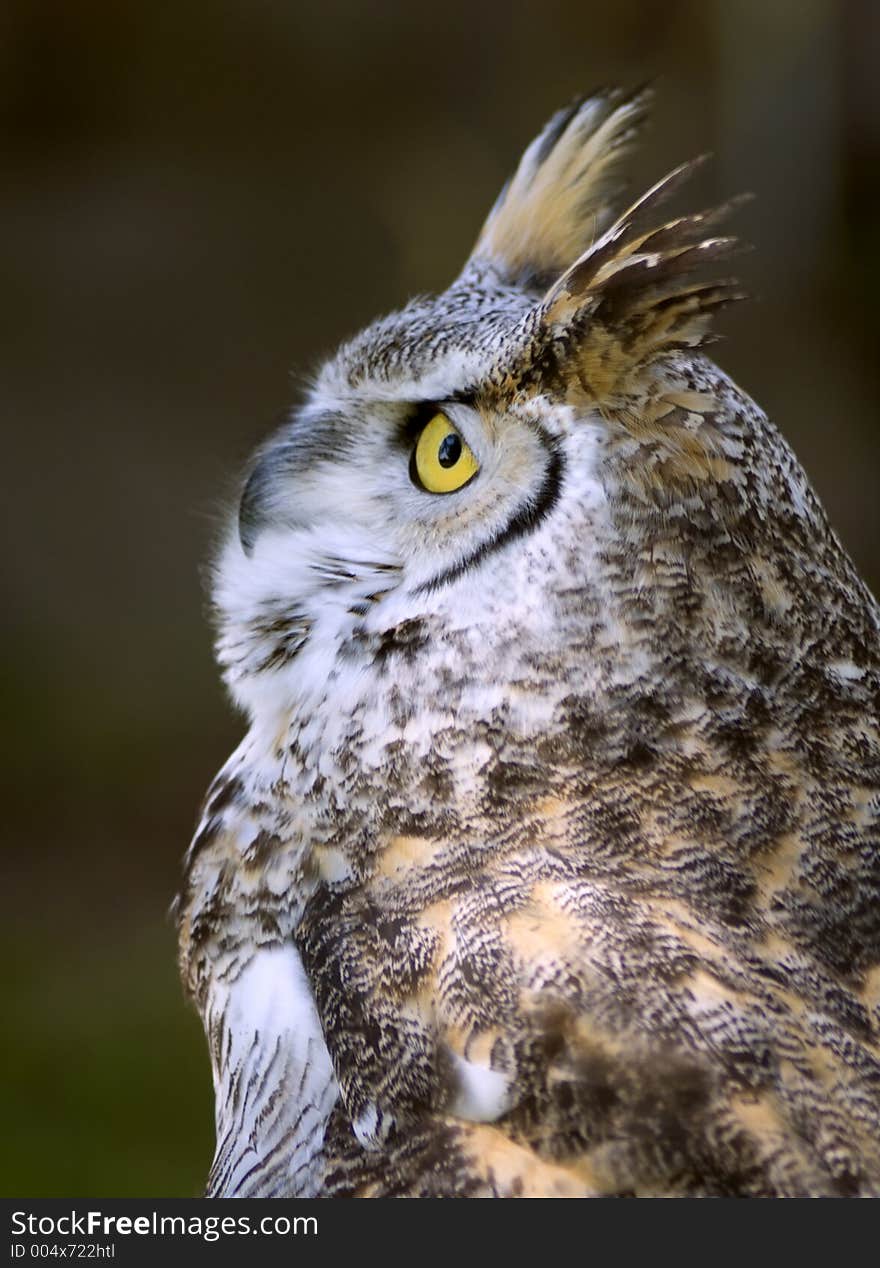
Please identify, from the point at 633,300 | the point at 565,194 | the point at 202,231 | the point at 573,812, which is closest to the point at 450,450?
the point at 633,300

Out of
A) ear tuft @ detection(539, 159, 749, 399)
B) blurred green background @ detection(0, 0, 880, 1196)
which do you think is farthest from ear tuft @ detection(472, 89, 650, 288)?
blurred green background @ detection(0, 0, 880, 1196)

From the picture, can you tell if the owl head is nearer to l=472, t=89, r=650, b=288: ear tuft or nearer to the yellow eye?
the yellow eye

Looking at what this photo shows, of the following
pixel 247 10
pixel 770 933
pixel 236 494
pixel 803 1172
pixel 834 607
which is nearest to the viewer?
pixel 803 1172

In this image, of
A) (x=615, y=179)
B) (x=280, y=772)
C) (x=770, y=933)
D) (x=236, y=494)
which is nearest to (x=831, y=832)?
(x=770, y=933)

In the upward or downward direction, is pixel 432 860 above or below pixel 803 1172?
above

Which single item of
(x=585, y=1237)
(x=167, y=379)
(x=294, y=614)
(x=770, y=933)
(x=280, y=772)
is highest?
(x=167, y=379)

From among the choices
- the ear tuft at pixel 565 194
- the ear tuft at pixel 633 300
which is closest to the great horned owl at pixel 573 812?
the ear tuft at pixel 633 300

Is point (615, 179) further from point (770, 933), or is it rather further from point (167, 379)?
point (167, 379)

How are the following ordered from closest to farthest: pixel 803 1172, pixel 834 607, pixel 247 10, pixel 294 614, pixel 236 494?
pixel 803 1172, pixel 834 607, pixel 294 614, pixel 236 494, pixel 247 10
